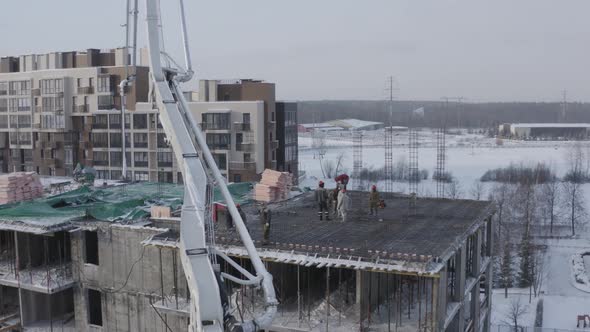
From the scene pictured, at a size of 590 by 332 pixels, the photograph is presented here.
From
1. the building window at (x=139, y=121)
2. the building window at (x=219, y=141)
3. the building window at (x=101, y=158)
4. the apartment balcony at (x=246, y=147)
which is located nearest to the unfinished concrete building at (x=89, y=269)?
the apartment balcony at (x=246, y=147)

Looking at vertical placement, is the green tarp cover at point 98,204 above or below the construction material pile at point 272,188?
below

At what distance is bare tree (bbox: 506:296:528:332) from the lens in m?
31.8

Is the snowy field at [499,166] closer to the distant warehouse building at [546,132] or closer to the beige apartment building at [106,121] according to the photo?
the beige apartment building at [106,121]

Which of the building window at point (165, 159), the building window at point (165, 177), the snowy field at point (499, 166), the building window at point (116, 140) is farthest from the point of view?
the building window at point (116, 140)

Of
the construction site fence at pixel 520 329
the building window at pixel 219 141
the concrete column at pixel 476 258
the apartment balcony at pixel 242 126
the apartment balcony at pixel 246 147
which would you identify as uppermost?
the apartment balcony at pixel 242 126

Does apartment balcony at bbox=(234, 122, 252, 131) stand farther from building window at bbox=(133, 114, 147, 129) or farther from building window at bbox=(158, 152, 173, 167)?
building window at bbox=(133, 114, 147, 129)

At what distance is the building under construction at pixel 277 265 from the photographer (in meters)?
16.2

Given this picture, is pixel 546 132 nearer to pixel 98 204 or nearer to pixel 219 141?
pixel 219 141

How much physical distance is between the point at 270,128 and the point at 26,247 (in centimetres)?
3376

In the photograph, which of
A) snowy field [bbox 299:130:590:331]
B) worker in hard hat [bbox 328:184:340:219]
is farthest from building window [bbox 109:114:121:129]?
worker in hard hat [bbox 328:184:340:219]

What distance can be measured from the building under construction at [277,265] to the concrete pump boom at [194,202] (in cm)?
437

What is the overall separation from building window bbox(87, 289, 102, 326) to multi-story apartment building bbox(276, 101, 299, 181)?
37.5 metres

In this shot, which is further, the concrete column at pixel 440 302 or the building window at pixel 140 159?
the building window at pixel 140 159

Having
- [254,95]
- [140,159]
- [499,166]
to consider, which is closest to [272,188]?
[254,95]
